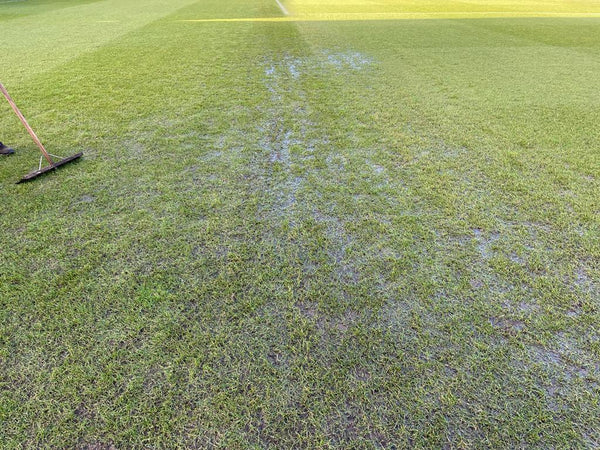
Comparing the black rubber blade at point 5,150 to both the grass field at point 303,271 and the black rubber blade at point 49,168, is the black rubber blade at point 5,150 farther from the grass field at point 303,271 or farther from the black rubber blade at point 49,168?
the black rubber blade at point 49,168

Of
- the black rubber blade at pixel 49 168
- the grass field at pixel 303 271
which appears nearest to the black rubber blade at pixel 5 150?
the grass field at pixel 303 271

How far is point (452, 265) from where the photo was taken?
1.81 meters

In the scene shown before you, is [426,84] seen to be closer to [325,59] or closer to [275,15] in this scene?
[325,59]

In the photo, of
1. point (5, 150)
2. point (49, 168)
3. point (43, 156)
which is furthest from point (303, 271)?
point (5, 150)

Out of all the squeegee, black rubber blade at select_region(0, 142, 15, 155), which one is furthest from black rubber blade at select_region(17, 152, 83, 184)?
black rubber blade at select_region(0, 142, 15, 155)

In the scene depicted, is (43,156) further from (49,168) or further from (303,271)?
(303,271)

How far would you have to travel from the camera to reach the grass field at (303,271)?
1203 mm

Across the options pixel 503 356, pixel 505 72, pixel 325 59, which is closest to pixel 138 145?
pixel 503 356

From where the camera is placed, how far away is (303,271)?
5.85 feet

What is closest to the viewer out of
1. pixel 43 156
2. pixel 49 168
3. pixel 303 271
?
pixel 303 271

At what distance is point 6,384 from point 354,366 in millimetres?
1386

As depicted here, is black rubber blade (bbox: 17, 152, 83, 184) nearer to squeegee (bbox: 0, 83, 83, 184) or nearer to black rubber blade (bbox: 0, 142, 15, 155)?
squeegee (bbox: 0, 83, 83, 184)

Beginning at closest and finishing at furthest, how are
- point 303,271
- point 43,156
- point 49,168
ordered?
point 303,271 < point 49,168 < point 43,156

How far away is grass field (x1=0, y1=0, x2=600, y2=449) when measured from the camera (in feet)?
3.95
